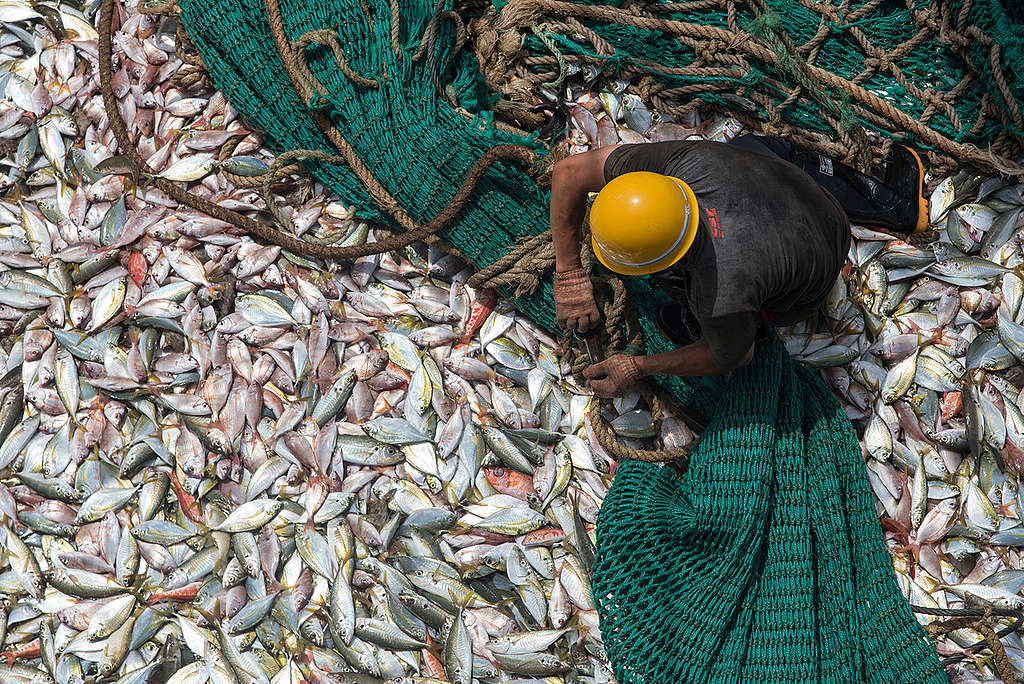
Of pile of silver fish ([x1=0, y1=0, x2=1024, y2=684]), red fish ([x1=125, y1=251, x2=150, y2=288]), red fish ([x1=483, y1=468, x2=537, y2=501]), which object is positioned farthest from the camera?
red fish ([x1=125, y1=251, x2=150, y2=288])

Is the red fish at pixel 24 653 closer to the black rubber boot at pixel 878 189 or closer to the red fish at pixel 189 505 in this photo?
the red fish at pixel 189 505

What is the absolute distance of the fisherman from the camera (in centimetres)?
174

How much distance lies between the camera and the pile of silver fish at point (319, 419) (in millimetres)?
Result: 2121

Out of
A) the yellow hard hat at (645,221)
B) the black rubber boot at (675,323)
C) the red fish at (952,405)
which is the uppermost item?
the yellow hard hat at (645,221)

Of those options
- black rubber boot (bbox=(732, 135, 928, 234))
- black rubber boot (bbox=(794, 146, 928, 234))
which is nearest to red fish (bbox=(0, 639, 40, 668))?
black rubber boot (bbox=(732, 135, 928, 234))

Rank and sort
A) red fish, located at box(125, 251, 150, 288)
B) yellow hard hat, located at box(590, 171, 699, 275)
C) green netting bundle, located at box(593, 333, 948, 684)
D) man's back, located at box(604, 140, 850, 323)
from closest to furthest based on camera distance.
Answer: yellow hard hat, located at box(590, 171, 699, 275)
man's back, located at box(604, 140, 850, 323)
green netting bundle, located at box(593, 333, 948, 684)
red fish, located at box(125, 251, 150, 288)

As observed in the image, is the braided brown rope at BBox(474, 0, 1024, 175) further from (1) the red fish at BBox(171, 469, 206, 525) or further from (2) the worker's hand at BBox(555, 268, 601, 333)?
(1) the red fish at BBox(171, 469, 206, 525)

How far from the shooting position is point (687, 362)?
80.3 inches

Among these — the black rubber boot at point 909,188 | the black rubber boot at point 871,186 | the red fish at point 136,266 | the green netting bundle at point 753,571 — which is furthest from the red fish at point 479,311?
the black rubber boot at point 909,188

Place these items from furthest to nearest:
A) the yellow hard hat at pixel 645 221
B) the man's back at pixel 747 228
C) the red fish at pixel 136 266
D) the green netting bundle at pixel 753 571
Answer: the red fish at pixel 136 266, the green netting bundle at pixel 753 571, the man's back at pixel 747 228, the yellow hard hat at pixel 645 221

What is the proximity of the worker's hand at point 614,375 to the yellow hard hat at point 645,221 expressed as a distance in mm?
401

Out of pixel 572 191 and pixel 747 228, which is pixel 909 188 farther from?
pixel 572 191

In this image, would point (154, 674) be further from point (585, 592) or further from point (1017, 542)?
point (1017, 542)

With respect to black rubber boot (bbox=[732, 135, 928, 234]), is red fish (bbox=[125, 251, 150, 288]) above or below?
below
